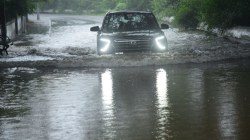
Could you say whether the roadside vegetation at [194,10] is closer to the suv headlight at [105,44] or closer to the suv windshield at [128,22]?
the suv windshield at [128,22]

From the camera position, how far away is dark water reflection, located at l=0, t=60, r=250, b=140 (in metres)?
7.39

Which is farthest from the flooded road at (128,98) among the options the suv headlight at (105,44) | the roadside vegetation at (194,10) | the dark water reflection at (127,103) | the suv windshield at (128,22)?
the roadside vegetation at (194,10)

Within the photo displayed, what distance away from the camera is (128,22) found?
17047mm

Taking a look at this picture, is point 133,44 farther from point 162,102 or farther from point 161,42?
point 162,102

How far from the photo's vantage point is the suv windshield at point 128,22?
55.1ft

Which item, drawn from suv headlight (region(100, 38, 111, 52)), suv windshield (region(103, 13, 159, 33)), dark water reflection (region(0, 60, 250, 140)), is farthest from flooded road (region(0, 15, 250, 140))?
suv windshield (region(103, 13, 159, 33))

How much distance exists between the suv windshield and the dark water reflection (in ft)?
7.66

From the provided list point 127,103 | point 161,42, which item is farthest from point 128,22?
point 127,103

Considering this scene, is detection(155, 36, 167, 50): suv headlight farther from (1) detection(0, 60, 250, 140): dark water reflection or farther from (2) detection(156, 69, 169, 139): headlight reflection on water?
(2) detection(156, 69, 169, 139): headlight reflection on water

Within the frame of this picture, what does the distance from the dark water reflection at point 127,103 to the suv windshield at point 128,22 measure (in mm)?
2336

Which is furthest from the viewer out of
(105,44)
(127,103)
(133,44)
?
(105,44)

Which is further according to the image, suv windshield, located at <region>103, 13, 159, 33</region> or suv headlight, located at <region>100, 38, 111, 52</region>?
suv windshield, located at <region>103, 13, 159, 33</region>

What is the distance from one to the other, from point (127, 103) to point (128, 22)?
304 inches

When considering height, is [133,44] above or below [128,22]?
below
